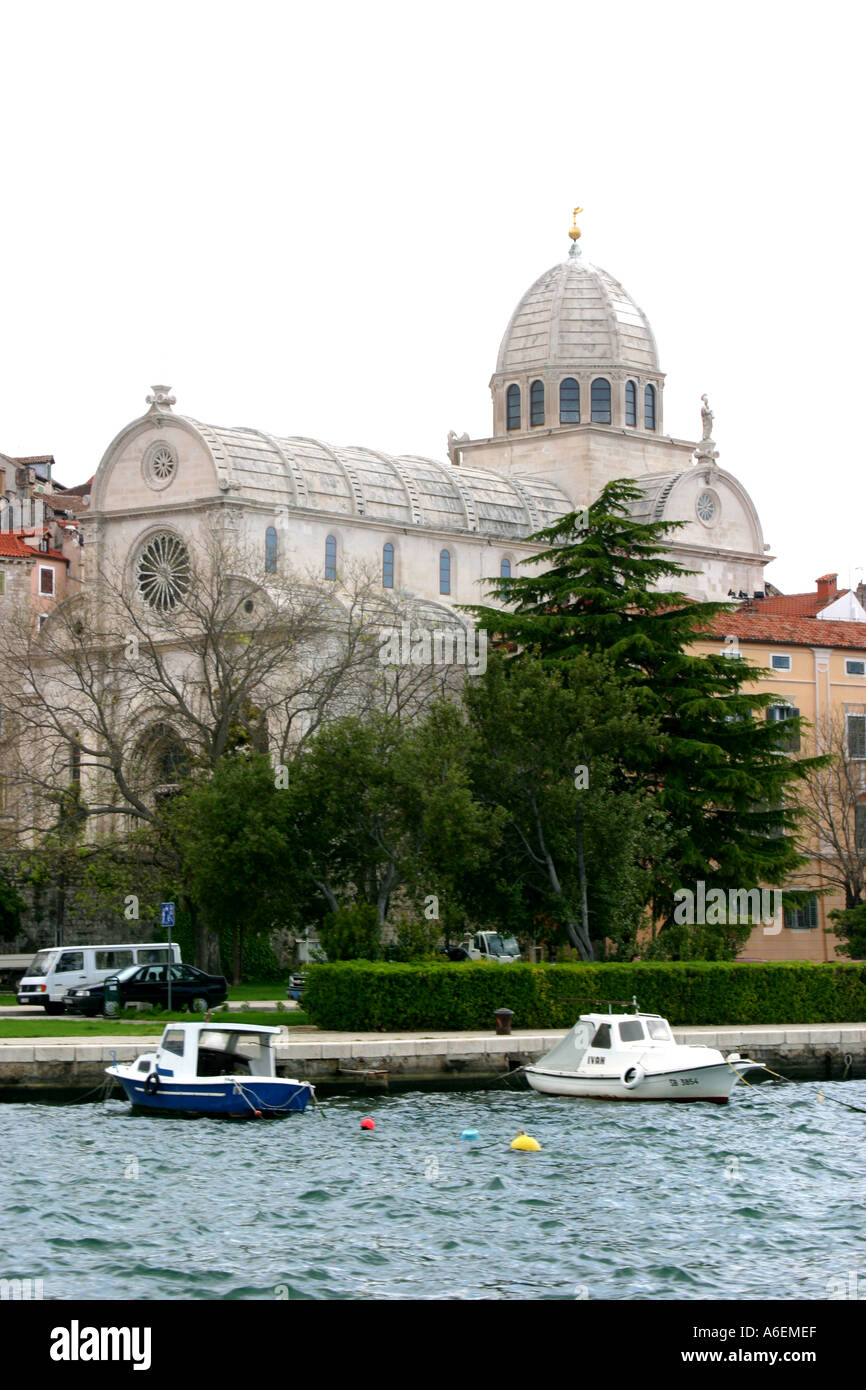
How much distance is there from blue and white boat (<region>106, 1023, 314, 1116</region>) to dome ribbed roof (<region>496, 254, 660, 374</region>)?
53.5 m

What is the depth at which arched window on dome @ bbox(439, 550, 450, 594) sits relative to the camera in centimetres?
7331

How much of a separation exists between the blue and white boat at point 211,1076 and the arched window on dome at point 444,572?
41.1 metres

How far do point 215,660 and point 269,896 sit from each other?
11.1 metres

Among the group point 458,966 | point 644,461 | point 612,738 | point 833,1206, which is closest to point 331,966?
point 458,966

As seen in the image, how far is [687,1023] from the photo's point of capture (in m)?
41.6

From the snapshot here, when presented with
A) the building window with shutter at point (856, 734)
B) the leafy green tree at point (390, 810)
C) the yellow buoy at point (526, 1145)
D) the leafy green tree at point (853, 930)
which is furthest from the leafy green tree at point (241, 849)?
the building window with shutter at point (856, 734)

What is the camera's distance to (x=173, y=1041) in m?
33.2

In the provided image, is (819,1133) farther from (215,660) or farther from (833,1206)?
(215,660)

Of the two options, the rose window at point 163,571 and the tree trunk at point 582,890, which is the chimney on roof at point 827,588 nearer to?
the rose window at point 163,571

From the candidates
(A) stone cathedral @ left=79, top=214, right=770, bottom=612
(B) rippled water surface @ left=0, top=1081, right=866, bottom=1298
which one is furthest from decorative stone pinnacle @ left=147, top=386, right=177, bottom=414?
(B) rippled water surface @ left=0, top=1081, right=866, bottom=1298

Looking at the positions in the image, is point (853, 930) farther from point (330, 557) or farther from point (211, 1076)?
point (211, 1076)

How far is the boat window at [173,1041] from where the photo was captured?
33.1 m

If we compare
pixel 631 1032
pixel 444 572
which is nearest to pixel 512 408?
pixel 444 572

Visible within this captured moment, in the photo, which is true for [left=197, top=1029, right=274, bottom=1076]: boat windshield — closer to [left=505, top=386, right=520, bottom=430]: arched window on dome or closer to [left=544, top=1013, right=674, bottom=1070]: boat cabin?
[left=544, top=1013, right=674, bottom=1070]: boat cabin
